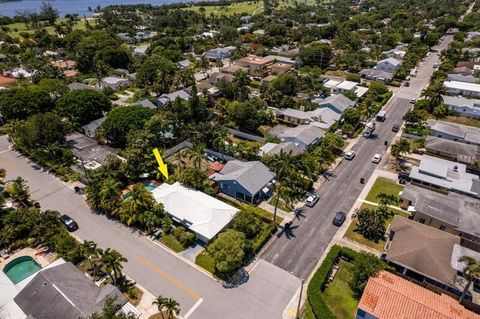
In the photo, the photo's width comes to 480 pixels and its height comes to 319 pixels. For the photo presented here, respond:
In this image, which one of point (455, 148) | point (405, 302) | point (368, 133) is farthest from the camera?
point (368, 133)

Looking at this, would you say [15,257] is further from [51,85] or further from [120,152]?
[51,85]

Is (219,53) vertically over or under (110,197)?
over

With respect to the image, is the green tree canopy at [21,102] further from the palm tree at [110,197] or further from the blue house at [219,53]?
the blue house at [219,53]

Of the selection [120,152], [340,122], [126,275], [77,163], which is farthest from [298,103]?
[126,275]

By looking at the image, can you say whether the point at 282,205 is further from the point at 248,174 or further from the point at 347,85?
the point at 347,85

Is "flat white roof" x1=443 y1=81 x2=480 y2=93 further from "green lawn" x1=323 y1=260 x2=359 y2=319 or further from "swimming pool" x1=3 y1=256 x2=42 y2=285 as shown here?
"swimming pool" x1=3 y1=256 x2=42 y2=285

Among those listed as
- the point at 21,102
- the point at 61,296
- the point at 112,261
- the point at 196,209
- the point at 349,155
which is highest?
the point at 21,102

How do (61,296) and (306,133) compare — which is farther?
(306,133)

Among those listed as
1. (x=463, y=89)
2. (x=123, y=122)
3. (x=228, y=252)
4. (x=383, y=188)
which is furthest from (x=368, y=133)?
(x=123, y=122)
